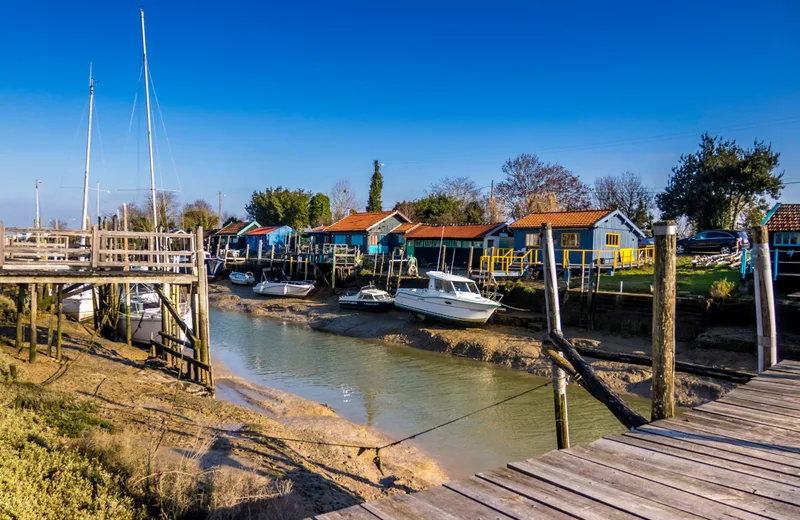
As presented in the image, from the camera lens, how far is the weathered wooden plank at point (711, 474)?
382 cm

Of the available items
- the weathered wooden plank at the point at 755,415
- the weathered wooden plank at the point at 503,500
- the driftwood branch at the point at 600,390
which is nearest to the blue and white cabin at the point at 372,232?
the driftwood branch at the point at 600,390

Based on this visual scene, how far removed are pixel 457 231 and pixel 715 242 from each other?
1718 centimetres

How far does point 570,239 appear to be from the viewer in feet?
104

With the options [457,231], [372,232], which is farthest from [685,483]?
[372,232]

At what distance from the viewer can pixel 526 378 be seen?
60.2 feet

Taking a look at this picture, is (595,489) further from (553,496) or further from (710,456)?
(710,456)

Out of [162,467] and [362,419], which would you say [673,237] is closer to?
[162,467]

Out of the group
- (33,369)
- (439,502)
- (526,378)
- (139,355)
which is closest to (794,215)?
(526,378)

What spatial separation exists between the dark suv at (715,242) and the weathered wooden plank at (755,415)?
3120 centimetres

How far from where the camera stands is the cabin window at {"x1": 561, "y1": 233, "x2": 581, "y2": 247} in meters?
31.2

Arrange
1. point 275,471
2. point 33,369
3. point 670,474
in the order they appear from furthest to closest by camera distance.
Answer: point 33,369
point 275,471
point 670,474

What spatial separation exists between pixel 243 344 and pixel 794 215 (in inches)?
927

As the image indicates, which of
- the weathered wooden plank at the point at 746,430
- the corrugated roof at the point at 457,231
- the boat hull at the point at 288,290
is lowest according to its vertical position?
the boat hull at the point at 288,290

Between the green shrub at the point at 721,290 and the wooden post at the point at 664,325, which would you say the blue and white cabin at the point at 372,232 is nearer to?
the green shrub at the point at 721,290
